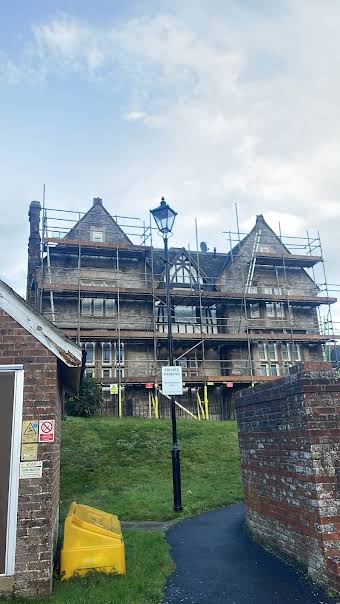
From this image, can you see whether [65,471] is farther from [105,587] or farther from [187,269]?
[187,269]

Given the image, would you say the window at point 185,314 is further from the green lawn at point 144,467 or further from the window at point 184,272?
the green lawn at point 144,467

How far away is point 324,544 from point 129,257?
27.8 m

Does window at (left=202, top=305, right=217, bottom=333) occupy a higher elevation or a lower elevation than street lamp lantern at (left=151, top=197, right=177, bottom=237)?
higher

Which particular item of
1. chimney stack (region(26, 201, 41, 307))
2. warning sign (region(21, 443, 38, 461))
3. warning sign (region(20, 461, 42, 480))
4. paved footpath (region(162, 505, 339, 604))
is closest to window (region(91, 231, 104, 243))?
chimney stack (region(26, 201, 41, 307))

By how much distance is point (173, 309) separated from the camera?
1270 inches

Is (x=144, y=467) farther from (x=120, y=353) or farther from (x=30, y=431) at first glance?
(x=120, y=353)

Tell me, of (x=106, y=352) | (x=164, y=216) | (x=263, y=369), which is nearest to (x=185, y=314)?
(x=106, y=352)

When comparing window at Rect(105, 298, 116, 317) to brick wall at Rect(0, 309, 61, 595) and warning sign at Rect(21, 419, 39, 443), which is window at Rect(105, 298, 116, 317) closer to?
brick wall at Rect(0, 309, 61, 595)

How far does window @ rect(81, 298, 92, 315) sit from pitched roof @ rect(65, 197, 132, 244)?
478cm

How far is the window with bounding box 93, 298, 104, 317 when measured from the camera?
30.2 m

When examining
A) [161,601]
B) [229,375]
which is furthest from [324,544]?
[229,375]

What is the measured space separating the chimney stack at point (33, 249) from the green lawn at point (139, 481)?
1364 centimetres

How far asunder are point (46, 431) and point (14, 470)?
65cm

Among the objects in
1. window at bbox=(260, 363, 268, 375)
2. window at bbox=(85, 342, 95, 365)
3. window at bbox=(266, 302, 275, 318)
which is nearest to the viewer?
window at bbox=(85, 342, 95, 365)
